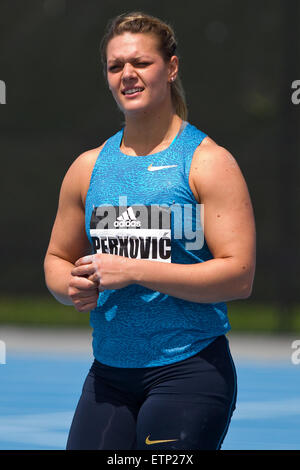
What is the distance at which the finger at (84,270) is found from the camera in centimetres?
341

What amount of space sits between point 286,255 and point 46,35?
7873 mm

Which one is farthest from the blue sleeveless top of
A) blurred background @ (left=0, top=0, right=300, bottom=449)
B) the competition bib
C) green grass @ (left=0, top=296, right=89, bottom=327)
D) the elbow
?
green grass @ (left=0, top=296, right=89, bottom=327)

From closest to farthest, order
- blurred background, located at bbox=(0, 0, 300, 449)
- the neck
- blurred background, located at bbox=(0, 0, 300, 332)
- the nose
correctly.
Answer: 1. the nose
2. the neck
3. blurred background, located at bbox=(0, 0, 300, 449)
4. blurred background, located at bbox=(0, 0, 300, 332)

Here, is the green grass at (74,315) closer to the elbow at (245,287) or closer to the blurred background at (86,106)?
the blurred background at (86,106)

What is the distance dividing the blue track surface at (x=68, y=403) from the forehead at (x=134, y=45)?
4.08 meters

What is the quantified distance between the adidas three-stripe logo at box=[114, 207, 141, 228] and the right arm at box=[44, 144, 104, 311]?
12.1 inches

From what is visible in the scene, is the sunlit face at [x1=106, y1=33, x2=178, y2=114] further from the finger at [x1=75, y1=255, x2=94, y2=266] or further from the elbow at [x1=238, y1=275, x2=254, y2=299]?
the elbow at [x1=238, y1=275, x2=254, y2=299]

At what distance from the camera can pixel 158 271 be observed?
3.36 meters

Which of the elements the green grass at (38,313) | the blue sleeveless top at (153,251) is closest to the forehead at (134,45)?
the blue sleeveless top at (153,251)

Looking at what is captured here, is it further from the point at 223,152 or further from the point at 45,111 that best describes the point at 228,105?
the point at 223,152

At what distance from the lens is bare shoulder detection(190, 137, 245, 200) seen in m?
3.43

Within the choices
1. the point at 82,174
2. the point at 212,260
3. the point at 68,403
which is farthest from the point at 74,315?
the point at 212,260

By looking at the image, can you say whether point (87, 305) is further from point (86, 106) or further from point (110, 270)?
point (86, 106)

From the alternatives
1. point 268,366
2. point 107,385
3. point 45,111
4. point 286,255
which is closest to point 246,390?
point 268,366
